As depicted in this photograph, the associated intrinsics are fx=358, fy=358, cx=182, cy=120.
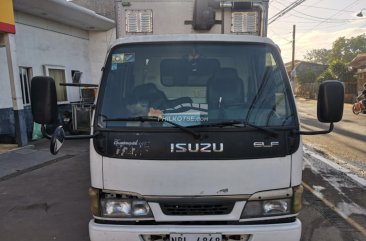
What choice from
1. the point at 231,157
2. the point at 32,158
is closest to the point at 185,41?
the point at 231,157

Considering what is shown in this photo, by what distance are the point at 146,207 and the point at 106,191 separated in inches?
13.6

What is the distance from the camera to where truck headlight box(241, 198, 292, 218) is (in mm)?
2848

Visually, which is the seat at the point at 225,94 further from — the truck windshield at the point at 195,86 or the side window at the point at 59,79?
the side window at the point at 59,79

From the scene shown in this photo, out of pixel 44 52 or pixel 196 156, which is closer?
pixel 196 156

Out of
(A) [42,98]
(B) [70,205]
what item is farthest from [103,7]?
(A) [42,98]

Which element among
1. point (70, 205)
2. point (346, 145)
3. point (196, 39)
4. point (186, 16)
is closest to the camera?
point (196, 39)

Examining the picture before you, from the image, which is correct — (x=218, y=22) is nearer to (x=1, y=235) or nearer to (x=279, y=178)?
(x=279, y=178)

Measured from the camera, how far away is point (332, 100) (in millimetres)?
2883

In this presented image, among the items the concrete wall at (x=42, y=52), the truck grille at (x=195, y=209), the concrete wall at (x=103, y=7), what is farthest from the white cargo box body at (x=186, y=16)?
the concrete wall at (x=103, y=7)

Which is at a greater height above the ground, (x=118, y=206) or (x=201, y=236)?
(x=118, y=206)

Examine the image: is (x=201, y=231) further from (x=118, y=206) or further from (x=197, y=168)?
(x=118, y=206)

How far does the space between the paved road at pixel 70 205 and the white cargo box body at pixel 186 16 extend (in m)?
2.49

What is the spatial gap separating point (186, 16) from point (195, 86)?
145 cm

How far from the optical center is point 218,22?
13.5 feet
